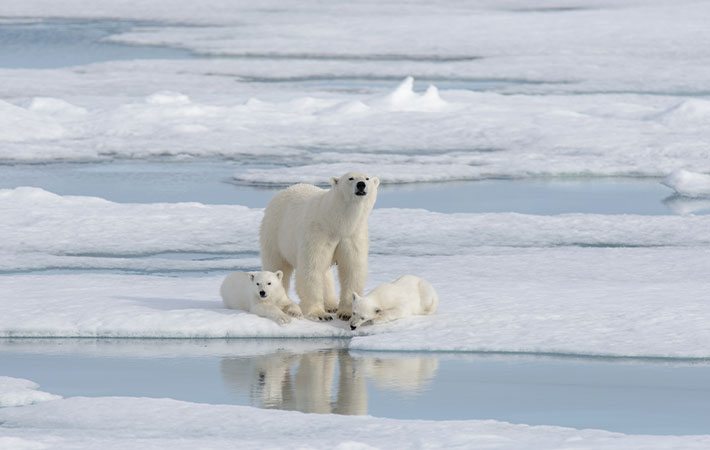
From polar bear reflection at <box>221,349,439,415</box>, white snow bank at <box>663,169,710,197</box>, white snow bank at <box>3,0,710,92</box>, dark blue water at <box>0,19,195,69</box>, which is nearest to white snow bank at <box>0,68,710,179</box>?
white snow bank at <box>663,169,710,197</box>

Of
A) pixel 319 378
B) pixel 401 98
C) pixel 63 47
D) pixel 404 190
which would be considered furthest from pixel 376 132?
pixel 63 47

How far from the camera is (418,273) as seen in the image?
25.0 ft

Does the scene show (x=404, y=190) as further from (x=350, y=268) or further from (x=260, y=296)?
(x=260, y=296)

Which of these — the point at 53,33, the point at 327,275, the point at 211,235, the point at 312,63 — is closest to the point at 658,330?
the point at 327,275

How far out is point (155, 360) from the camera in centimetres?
572

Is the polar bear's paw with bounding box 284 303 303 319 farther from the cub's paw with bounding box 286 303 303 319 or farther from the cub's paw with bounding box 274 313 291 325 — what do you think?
the cub's paw with bounding box 274 313 291 325

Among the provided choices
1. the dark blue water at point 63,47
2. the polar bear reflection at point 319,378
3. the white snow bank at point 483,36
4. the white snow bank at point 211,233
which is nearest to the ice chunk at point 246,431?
the polar bear reflection at point 319,378

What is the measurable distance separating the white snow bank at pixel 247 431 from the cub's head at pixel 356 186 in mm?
1424

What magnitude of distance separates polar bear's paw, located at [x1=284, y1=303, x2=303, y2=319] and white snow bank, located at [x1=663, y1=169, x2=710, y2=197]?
5765 mm

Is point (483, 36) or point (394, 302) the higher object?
point (483, 36)

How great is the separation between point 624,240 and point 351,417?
461cm

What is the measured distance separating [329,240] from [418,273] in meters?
1.63

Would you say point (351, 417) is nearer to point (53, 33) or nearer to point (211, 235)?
point (211, 235)

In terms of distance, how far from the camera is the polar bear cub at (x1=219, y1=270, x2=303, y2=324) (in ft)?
19.8
